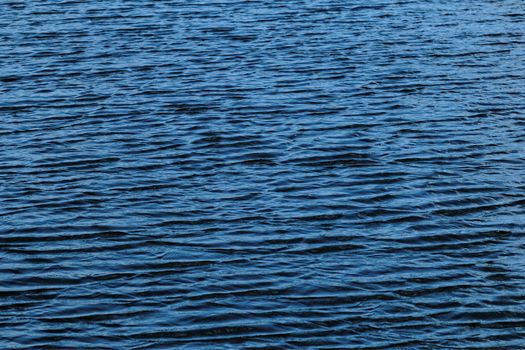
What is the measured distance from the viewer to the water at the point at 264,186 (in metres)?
13.8

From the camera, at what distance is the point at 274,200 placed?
17.9 metres

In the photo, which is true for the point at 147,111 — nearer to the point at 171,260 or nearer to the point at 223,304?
the point at 171,260

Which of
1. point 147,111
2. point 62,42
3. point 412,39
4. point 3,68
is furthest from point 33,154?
point 412,39

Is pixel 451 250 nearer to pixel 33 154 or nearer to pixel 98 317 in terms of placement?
pixel 98 317

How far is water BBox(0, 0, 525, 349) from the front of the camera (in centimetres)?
1382

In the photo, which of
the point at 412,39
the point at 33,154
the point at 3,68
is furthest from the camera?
the point at 412,39

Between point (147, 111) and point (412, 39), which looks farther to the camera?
point (412, 39)

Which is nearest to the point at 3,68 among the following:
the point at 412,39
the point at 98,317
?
the point at 412,39

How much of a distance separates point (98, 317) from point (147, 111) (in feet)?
32.6

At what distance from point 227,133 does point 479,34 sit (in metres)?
10.8

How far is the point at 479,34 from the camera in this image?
29688mm

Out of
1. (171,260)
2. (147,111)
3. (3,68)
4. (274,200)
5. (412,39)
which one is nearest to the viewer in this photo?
(171,260)

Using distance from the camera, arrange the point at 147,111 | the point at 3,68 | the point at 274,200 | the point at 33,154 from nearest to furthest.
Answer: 1. the point at 274,200
2. the point at 33,154
3. the point at 147,111
4. the point at 3,68

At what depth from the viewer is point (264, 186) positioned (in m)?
18.6
